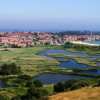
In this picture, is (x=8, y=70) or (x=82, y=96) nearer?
(x=82, y=96)

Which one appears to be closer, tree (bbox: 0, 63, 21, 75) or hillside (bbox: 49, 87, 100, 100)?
hillside (bbox: 49, 87, 100, 100)

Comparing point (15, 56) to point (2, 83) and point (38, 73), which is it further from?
point (2, 83)

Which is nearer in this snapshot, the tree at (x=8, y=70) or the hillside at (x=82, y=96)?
the hillside at (x=82, y=96)

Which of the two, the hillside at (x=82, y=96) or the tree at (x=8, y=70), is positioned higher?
the hillside at (x=82, y=96)

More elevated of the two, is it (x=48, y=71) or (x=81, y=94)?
(x=81, y=94)

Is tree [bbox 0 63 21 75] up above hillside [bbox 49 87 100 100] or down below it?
below

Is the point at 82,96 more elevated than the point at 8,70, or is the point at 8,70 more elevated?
the point at 82,96

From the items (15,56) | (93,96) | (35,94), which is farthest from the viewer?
(15,56)

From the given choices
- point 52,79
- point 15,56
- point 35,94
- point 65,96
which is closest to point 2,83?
point 52,79

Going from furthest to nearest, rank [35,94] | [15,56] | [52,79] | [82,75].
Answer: [15,56] → [82,75] → [52,79] → [35,94]

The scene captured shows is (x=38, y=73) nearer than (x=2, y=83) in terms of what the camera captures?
No
